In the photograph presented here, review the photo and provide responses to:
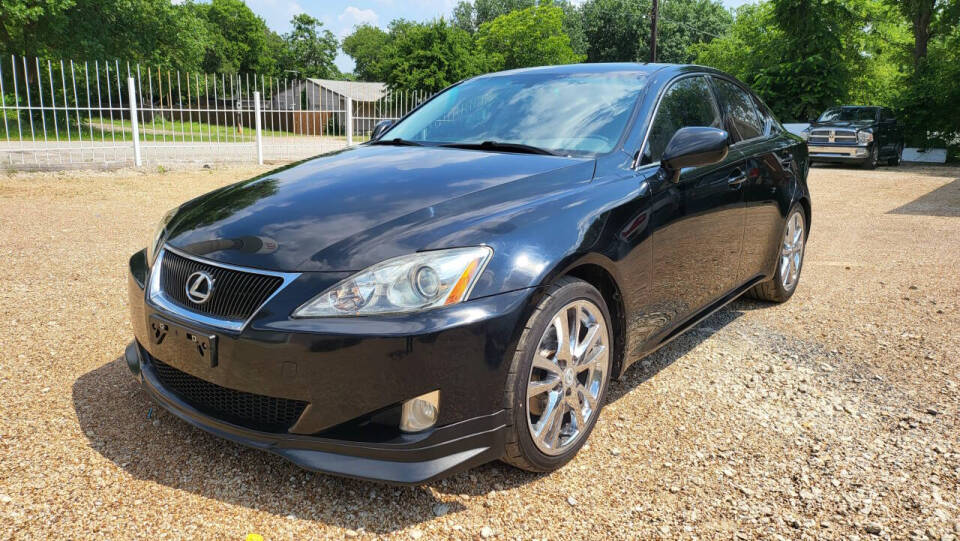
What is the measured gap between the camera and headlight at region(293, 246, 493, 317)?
212 cm

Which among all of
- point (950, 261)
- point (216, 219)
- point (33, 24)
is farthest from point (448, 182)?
point (33, 24)

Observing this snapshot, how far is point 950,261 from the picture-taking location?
6.62 metres

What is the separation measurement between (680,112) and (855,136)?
1770 cm

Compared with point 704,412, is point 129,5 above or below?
above

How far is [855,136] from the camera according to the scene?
18422mm

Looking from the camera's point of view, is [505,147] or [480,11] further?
[480,11]

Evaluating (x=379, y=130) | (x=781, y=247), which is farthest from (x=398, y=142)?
(x=781, y=247)

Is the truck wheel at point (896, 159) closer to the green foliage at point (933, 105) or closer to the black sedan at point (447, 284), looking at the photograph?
the green foliage at point (933, 105)

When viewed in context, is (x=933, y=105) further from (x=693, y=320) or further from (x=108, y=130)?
(x=108, y=130)

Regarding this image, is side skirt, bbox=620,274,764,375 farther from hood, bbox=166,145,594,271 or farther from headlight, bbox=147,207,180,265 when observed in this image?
headlight, bbox=147,207,180,265

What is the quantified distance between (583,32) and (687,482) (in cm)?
7032

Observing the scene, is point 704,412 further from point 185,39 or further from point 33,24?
point 185,39

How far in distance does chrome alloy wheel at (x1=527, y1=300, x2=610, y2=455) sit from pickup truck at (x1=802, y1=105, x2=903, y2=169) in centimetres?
1755

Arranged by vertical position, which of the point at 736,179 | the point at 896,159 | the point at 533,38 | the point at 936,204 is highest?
the point at 533,38
